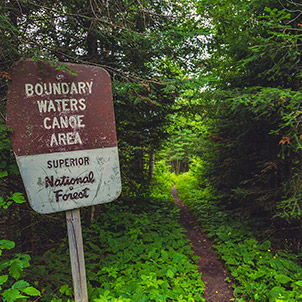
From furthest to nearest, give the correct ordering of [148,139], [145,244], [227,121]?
[148,139]
[227,121]
[145,244]

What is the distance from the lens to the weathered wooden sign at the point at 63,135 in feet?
6.18

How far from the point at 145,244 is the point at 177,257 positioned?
900mm

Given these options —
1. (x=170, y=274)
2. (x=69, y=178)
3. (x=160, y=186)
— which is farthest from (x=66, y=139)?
(x=160, y=186)

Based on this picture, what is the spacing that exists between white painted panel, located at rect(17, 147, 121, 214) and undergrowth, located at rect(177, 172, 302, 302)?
336 cm

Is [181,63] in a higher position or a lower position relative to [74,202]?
higher

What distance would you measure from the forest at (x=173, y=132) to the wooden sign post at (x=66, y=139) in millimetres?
213

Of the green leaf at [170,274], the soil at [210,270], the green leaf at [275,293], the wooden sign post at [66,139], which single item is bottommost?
the soil at [210,270]

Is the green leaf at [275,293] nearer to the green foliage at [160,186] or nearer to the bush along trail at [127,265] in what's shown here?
the bush along trail at [127,265]

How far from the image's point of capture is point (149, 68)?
5.36m

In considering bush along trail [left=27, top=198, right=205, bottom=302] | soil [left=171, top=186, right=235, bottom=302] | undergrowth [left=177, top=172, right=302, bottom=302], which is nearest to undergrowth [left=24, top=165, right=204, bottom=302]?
bush along trail [left=27, top=198, right=205, bottom=302]

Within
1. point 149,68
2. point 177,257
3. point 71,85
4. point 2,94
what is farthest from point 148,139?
point 71,85

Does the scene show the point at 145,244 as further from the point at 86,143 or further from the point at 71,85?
the point at 71,85

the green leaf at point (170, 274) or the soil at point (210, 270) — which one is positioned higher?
the green leaf at point (170, 274)

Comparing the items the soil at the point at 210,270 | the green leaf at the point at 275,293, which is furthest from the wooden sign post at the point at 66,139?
the green leaf at the point at 275,293
